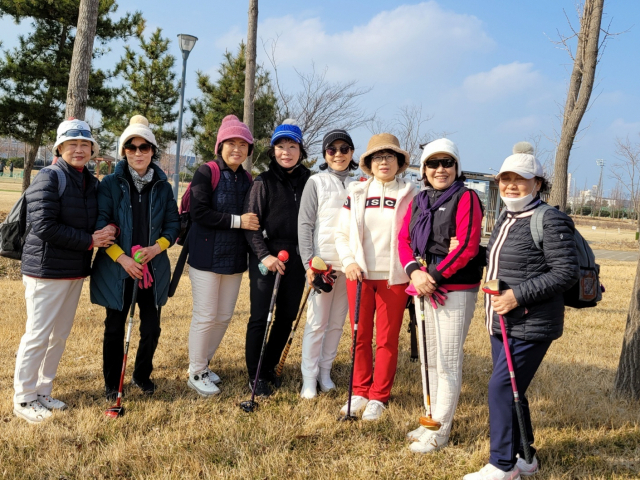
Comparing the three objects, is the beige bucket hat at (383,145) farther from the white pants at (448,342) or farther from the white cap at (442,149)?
the white pants at (448,342)

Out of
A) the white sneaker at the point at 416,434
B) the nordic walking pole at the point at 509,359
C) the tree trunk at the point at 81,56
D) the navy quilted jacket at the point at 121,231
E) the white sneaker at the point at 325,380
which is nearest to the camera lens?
the nordic walking pole at the point at 509,359

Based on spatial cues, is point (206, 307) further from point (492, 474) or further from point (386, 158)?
point (492, 474)

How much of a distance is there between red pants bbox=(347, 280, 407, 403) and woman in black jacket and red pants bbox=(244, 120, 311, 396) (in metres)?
0.56

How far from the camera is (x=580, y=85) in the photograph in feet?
29.9

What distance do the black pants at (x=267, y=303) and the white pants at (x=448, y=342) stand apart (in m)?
1.20

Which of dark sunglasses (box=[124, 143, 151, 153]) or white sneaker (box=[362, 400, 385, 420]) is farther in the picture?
dark sunglasses (box=[124, 143, 151, 153])

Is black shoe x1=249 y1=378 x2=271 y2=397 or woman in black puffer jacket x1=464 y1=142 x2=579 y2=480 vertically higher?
woman in black puffer jacket x1=464 y1=142 x2=579 y2=480

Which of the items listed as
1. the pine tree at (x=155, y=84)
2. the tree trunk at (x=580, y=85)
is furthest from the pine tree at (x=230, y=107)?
the tree trunk at (x=580, y=85)

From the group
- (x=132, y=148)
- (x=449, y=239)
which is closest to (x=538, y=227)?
(x=449, y=239)

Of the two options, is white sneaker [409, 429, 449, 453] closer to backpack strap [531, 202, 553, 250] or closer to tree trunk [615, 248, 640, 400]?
backpack strap [531, 202, 553, 250]

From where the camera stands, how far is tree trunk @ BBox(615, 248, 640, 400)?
4.11 meters

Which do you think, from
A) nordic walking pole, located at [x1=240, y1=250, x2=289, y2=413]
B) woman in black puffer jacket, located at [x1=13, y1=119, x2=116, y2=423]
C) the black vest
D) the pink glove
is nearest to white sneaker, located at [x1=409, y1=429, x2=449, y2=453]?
the black vest

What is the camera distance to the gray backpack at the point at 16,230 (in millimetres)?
3570

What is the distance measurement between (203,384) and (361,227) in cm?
189
